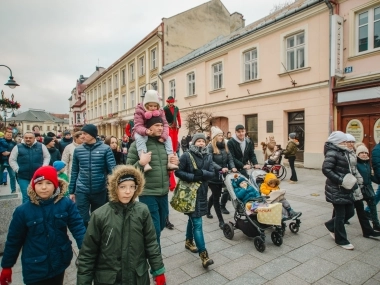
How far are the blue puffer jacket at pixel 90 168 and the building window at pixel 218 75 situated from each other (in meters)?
14.5

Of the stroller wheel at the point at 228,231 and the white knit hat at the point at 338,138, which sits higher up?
the white knit hat at the point at 338,138

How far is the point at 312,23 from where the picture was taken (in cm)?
1188

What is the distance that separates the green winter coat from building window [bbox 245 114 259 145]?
13411 millimetres

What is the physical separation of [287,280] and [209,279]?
0.95 m

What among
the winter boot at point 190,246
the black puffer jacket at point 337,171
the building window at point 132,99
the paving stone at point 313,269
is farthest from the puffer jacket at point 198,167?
the building window at point 132,99

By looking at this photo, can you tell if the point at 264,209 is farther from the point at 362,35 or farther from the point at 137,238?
the point at 362,35

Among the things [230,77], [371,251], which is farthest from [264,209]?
[230,77]

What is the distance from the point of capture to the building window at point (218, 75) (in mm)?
17438

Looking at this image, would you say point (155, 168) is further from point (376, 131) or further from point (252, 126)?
point (252, 126)

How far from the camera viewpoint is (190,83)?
20.5m

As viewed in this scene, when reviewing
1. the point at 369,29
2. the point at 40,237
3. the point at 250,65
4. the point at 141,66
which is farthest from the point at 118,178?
the point at 141,66

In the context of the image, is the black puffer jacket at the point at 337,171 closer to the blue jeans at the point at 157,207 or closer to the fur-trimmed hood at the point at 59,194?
the blue jeans at the point at 157,207

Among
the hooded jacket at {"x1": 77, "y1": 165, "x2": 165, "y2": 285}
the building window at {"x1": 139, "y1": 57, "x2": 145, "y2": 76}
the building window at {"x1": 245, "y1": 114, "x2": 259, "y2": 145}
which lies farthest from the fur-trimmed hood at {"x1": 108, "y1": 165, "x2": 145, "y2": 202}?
the building window at {"x1": 139, "y1": 57, "x2": 145, "y2": 76}

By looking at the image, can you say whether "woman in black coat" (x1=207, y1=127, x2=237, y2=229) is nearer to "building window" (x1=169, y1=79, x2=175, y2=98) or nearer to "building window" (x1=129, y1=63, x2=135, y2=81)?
"building window" (x1=169, y1=79, x2=175, y2=98)
